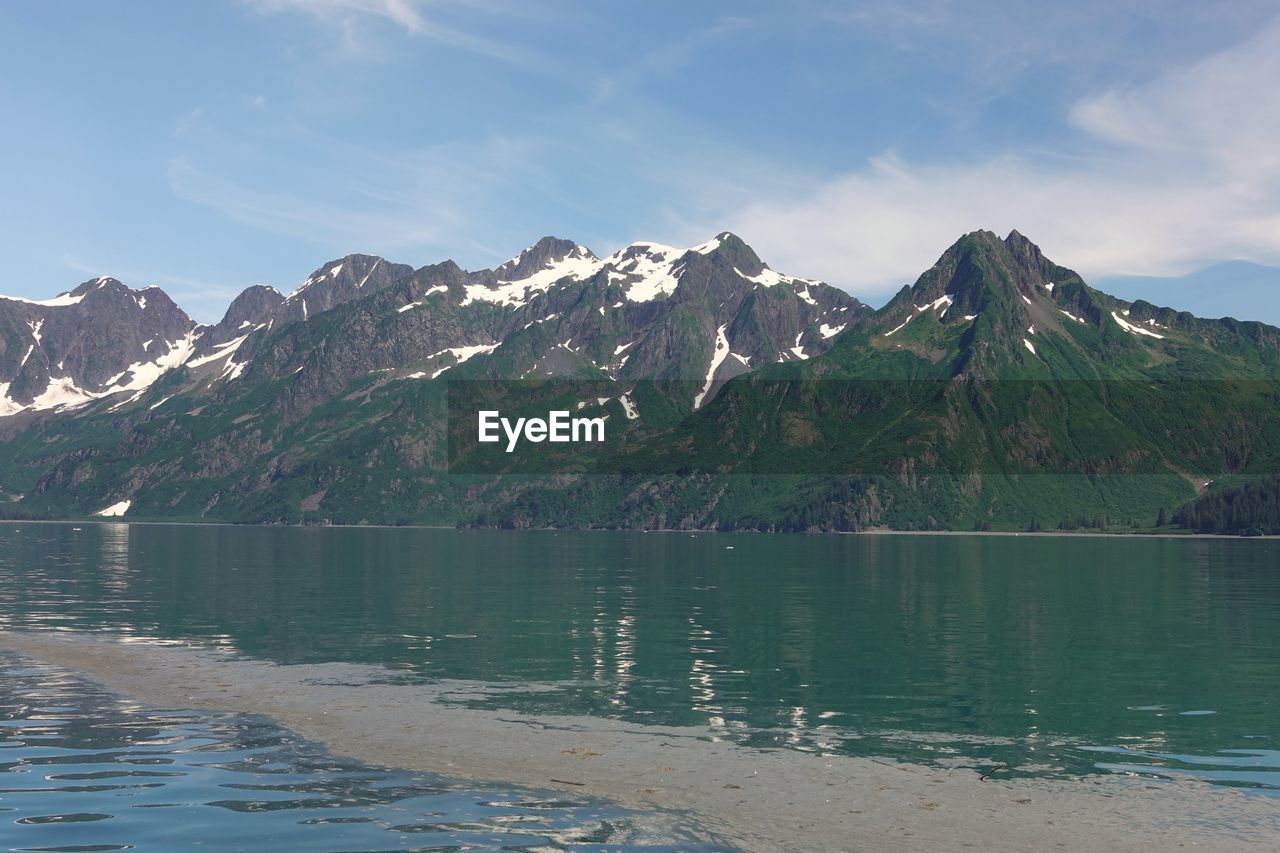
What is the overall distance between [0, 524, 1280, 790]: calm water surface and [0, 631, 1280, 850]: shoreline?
3289 millimetres

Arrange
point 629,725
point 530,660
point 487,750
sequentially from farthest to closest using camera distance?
1. point 530,660
2. point 629,725
3. point 487,750

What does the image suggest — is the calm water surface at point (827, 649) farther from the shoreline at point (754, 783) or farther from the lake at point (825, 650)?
the shoreline at point (754, 783)

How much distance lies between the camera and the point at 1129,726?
181 ft

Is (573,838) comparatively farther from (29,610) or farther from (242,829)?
(29,610)

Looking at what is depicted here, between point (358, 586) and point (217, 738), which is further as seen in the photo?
point (358, 586)

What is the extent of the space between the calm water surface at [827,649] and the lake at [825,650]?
0.27 meters

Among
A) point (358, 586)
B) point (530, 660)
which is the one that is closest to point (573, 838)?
point (530, 660)

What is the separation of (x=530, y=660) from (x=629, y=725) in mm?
24678

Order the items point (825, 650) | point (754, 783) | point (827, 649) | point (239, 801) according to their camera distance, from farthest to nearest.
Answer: point (827, 649) → point (825, 650) → point (754, 783) → point (239, 801)

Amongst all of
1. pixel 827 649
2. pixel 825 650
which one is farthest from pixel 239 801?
pixel 827 649

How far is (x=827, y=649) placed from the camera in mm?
84750

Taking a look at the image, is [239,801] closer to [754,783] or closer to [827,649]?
[754,783]

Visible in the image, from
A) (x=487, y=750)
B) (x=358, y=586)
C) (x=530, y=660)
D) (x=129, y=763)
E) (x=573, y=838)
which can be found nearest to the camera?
(x=573, y=838)

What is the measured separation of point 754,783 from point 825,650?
42.9m
